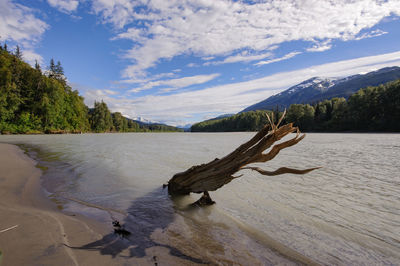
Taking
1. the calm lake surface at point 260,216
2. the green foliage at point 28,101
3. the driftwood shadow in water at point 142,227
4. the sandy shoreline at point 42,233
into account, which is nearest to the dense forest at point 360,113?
the calm lake surface at point 260,216

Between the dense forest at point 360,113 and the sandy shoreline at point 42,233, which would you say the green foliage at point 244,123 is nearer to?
the dense forest at point 360,113

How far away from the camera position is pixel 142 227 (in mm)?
3938

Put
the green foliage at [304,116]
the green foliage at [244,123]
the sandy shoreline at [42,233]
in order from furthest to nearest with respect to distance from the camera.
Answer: the green foliage at [244,123], the green foliage at [304,116], the sandy shoreline at [42,233]

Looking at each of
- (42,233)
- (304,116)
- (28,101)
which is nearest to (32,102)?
Answer: (28,101)

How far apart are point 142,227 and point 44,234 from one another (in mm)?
1659

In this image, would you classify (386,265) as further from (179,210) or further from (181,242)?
(179,210)

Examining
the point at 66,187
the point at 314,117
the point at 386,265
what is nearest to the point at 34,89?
the point at 66,187

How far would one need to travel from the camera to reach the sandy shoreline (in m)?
2.59

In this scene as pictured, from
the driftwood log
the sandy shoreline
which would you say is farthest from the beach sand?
the driftwood log

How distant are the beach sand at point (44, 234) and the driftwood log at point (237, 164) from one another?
231 centimetres

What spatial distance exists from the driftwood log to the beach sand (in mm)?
2307

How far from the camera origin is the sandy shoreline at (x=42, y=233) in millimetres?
2592

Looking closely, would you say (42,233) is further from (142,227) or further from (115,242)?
(142,227)

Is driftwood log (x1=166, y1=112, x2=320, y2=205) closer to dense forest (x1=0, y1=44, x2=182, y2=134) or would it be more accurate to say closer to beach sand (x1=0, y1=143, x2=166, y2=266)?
beach sand (x1=0, y1=143, x2=166, y2=266)
